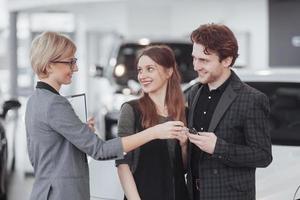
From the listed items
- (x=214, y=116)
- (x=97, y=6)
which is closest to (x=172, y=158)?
(x=214, y=116)

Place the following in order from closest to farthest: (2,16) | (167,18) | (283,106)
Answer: (283,106)
(167,18)
(2,16)

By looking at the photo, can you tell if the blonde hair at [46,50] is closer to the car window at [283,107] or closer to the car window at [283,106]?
the car window at [283,106]

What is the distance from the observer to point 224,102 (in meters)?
2.75

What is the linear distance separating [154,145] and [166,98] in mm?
231

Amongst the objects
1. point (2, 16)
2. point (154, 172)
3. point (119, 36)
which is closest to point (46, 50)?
point (154, 172)

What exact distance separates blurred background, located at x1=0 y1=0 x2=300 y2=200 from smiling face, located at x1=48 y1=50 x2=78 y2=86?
15.0 ft

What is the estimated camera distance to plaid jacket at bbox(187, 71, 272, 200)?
2684mm

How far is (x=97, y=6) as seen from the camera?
54.7ft

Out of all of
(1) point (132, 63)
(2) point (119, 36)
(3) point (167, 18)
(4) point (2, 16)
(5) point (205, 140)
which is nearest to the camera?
(5) point (205, 140)

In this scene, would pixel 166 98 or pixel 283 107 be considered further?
pixel 283 107

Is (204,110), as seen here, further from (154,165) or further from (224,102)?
(154,165)

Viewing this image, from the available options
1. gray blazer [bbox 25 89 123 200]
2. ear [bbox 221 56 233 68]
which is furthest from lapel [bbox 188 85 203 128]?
gray blazer [bbox 25 89 123 200]

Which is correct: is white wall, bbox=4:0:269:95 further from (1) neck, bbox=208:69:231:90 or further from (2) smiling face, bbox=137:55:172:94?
(1) neck, bbox=208:69:231:90

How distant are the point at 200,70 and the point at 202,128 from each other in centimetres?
26
